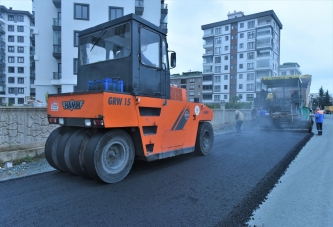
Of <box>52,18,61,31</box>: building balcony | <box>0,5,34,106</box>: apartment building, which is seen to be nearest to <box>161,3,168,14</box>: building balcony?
<box>52,18,61,31</box>: building balcony

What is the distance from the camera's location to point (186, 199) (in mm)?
3789

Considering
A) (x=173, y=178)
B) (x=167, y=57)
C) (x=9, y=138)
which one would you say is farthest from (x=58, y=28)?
(x=173, y=178)

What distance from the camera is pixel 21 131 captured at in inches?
269

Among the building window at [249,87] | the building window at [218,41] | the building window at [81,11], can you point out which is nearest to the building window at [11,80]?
the building window at [81,11]

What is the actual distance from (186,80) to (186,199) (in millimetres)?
66538

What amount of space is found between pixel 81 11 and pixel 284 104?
A: 61.5ft

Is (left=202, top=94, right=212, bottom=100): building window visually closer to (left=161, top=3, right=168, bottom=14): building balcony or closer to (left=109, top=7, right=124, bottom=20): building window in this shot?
(left=161, top=3, right=168, bottom=14): building balcony

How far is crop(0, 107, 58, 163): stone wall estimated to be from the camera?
643 cm

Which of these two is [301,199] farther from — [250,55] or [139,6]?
[250,55]

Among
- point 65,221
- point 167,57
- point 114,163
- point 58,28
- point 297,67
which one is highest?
point 297,67

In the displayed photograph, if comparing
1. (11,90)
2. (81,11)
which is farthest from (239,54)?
(11,90)

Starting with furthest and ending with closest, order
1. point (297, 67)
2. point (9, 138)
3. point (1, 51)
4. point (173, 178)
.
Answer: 1. point (297, 67)
2. point (1, 51)
3. point (9, 138)
4. point (173, 178)

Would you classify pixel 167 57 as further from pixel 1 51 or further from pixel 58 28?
pixel 1 51

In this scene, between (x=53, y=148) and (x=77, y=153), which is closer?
(x=77, y=153)
